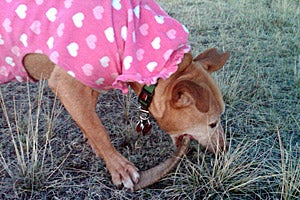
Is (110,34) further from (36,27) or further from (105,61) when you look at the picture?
(36,27)

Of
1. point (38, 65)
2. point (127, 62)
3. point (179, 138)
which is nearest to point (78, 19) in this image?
point (127, 62)

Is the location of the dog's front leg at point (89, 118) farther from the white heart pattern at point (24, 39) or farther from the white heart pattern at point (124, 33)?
the white heart pattern at point (124, 33)

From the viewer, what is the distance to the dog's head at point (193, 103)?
2297 millimetres

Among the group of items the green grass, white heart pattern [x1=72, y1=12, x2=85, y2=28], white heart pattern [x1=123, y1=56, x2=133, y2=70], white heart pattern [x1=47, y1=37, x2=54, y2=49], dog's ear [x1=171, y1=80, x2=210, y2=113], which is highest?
white heart pattern [x1=72, y1=12, x2=85, y2=28]

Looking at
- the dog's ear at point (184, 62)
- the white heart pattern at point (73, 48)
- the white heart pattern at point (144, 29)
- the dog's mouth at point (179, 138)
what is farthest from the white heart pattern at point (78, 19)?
the dog's mouth at point (179, 138)

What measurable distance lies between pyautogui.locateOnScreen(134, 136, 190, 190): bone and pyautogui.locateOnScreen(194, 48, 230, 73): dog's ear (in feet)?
1.60

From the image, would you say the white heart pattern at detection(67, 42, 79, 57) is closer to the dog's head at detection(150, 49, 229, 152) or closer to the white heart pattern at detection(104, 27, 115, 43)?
the white heart pattern at detection(104, 27, 115, 43)

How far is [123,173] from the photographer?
2.45 meters

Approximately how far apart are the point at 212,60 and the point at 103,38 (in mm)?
788

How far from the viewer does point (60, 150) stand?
276 centimetres

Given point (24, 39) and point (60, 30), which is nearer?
point (60, 30)

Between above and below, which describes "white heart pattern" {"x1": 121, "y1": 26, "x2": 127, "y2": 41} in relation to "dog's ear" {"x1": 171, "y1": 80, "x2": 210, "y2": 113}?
above

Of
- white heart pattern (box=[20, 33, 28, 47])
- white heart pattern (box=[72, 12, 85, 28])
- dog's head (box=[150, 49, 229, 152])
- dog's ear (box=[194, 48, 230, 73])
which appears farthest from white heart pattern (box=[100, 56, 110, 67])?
dog's ear (box=[194, 48, 230, 73])

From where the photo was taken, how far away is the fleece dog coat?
2.21 meters
